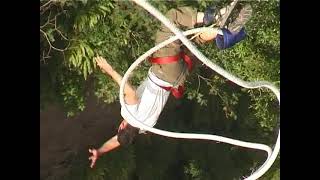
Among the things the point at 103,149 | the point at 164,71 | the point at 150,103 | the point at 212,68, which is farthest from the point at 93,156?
the point at 212,68

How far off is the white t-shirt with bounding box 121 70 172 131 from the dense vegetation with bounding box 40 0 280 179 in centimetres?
3

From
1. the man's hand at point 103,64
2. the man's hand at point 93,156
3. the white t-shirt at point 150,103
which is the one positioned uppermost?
the man's hand at point 103,64

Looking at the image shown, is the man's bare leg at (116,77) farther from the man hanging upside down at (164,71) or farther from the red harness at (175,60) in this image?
the red harness at (175,60)

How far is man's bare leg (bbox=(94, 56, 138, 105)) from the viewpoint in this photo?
5.17 feet

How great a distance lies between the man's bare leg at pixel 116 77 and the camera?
62.0 inches

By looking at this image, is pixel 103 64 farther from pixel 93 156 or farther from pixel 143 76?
pixel 93 156

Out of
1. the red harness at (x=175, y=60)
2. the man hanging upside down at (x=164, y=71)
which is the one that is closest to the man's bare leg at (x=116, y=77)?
the man hanging upside down at (x=164, y=71)

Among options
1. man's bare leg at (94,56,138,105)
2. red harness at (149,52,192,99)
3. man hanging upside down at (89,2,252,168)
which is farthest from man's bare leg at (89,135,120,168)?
red harness at (149,52,192,99)

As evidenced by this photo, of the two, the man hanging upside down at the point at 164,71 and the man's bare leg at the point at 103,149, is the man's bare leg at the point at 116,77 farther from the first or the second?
the man's bare leg at the point at 103,149

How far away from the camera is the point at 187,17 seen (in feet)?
5.17

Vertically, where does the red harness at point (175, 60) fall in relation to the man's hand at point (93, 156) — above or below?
above
